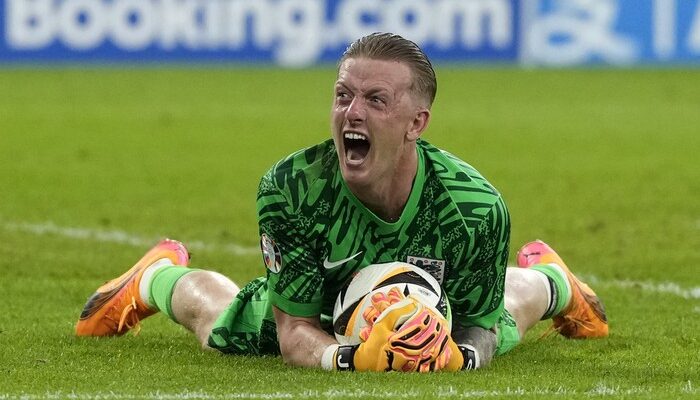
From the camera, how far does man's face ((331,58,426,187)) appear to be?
5645 millimetres

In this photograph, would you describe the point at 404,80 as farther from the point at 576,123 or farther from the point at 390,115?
the point at 576,123

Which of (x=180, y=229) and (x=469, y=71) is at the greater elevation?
(x=180, y=229)

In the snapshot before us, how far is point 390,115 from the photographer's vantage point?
5.67 meters

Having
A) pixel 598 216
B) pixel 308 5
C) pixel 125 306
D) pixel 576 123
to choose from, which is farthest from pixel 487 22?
pixel 125 306

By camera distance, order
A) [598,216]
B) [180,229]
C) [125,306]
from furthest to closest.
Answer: [598,216] → [180,229] → [125,306]

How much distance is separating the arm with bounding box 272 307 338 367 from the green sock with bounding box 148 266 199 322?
81 centimetres

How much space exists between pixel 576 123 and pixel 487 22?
24.3 feet

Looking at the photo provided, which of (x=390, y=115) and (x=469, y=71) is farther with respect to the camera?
(x=469, y=71)

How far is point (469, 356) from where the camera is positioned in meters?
5.86

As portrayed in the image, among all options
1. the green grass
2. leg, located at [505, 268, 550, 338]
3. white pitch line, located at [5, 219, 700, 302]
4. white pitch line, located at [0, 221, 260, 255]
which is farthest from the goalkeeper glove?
white pitch line, located at [0, 221, 260, 255]

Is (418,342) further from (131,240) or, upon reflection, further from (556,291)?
(131,240)

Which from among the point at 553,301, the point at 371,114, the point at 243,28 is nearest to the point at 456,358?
the point at 371,114

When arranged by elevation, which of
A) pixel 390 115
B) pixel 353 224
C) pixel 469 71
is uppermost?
pixel 390 115

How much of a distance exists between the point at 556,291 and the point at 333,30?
19.6 m
